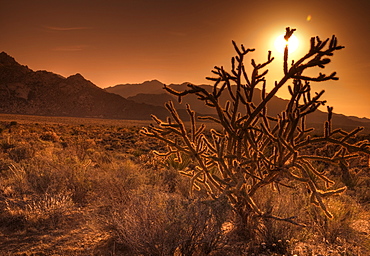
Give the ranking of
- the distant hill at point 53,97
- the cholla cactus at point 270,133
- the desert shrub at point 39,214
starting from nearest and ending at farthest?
the cholla cactus at point 270,133 < the desert shrub at point 39,214 < the distant hill at point 53,97

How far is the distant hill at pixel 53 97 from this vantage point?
93812 millimetres

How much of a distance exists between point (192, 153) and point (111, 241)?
1748 mm

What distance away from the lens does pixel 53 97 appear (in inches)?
4063

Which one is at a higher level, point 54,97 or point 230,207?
point 54,97

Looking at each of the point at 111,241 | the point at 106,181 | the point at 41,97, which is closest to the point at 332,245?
the point at 111,241

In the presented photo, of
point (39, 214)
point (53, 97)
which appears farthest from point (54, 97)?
point (39, 214)

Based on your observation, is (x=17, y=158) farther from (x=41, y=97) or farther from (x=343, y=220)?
(x=41, y=97)

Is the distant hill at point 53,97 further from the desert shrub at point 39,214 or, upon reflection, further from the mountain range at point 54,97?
the desert shrub at point 39,214

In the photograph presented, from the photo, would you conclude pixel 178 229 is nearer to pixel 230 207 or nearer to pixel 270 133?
pixel 230 207

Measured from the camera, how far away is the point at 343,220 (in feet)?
16.9

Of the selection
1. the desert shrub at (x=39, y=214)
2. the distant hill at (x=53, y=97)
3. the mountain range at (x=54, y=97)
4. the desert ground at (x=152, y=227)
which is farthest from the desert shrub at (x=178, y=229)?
the distant hill at (x=53, y=97)

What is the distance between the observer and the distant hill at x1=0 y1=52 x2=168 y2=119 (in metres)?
93.8

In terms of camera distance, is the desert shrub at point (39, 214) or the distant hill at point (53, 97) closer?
the desert shrub at point (39, 214)

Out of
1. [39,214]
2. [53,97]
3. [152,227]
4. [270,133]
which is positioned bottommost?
[39,214]
